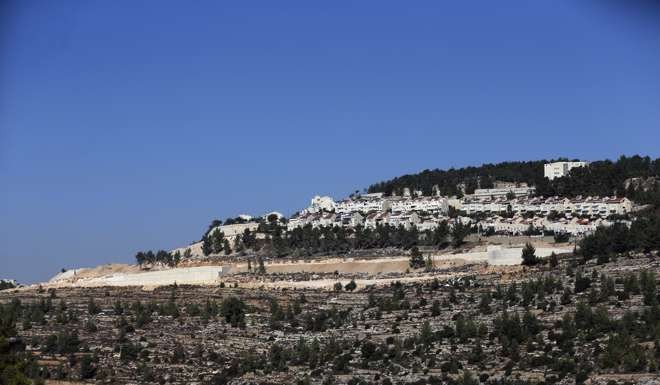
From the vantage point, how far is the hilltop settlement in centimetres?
4256

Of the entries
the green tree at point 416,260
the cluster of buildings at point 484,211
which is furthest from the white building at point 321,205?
the green tree at point 416,260

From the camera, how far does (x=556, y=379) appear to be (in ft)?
127

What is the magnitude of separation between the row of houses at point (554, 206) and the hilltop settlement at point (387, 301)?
16 centimetres

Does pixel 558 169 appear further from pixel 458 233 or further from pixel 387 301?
pixel 387 301

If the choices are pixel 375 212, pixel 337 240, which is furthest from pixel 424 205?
pixel 337 240

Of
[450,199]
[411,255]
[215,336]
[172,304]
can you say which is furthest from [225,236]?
[215,336]

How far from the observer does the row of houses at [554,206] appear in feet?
264

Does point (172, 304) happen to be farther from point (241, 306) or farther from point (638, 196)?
point (638, 196)

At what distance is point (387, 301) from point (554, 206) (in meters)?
33.6

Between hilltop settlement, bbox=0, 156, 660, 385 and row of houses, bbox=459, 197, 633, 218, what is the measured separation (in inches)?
6.2

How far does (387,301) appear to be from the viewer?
5422 cm

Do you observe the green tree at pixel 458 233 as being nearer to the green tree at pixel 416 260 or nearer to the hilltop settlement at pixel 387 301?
the hilltop settlement at pixel 387 301

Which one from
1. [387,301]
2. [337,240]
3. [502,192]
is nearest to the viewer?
[387,301]

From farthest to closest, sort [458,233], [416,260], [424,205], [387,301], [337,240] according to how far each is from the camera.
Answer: [424,205], [337,240], [458,233], [416,260], [387,301]
